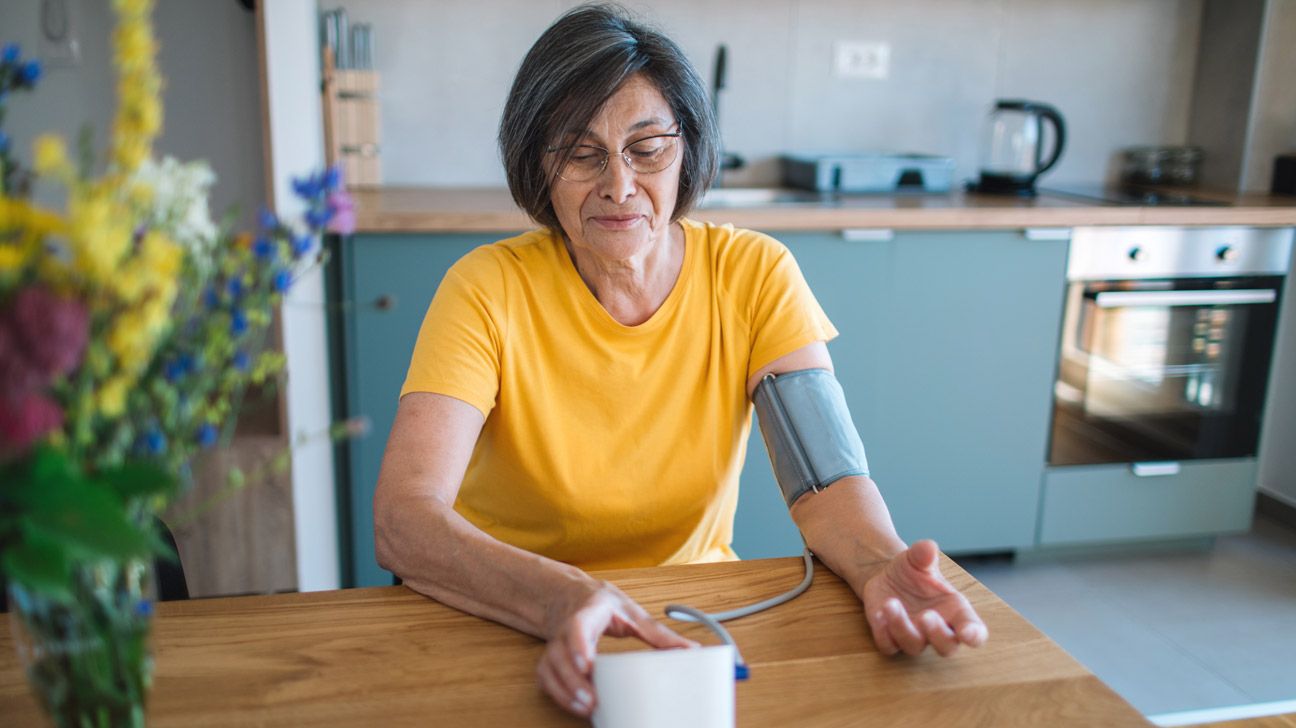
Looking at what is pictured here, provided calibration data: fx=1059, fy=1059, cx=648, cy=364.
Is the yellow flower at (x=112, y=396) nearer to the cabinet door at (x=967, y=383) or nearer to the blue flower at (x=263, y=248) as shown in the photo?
the blue flower at (x=263, y=248)

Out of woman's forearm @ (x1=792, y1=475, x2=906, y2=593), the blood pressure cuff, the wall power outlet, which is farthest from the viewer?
the wall power outlet

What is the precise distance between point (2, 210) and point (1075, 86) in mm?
3331

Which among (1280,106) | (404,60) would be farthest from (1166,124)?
(404,60)

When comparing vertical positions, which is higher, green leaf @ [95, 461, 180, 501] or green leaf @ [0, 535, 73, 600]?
green leaf @ [95, 461, 180, 501]

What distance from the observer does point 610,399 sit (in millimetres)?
1357

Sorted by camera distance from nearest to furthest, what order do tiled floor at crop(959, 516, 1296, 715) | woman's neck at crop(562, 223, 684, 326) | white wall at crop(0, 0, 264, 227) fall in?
1. woman's neck at crop(562, 223, 684, 326)
2. tiled floor at crop(959, 516, 1296, 715)
3. white wall at crop(0, 0, 264, 227)

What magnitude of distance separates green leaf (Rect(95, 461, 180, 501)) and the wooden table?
34 cm

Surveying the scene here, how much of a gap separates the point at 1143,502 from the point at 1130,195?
2.84ft

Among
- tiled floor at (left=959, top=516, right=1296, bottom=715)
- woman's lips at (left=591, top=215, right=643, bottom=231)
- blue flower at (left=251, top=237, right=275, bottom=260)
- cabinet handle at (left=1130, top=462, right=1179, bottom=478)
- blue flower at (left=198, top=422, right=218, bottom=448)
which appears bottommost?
tiled floor at (left=959, top=516, right=1296, bottom=715)

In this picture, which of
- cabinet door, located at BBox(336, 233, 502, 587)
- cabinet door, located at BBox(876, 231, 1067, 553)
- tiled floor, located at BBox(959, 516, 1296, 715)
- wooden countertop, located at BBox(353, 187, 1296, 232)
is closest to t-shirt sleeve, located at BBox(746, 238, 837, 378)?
wooden countertop, located at BBox(353, 187, 1296, 232)

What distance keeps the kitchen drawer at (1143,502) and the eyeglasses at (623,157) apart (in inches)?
75.0

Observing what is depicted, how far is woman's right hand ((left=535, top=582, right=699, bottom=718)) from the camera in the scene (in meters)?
0.80

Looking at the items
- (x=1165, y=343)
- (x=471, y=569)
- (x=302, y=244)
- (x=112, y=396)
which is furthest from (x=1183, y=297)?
(x=112, y=396)

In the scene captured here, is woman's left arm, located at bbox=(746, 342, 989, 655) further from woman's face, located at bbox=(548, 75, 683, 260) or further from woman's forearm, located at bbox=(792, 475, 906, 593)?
woman's face, located at bbox=(548, 75, 683, 260)
